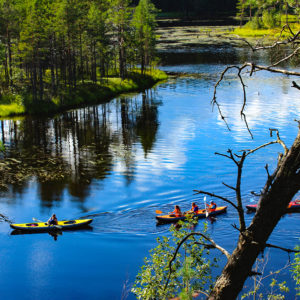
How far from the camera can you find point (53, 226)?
2488 cm

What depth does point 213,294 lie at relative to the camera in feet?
19.0

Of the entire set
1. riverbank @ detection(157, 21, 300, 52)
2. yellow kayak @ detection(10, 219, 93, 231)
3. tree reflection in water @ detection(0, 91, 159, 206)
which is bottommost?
yellow kayak @ detection(10, 219, 93, 231)

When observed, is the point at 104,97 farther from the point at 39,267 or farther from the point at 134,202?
the point at 39,267

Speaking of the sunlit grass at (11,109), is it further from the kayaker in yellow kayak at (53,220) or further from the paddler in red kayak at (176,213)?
the paddler in red kayak at (176,213)

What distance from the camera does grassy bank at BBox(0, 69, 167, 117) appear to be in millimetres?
53216

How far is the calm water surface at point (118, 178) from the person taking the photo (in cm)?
2182

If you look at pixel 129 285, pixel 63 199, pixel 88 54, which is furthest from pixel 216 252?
pixel 88 54

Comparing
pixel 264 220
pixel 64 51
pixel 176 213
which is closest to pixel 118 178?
pixel 176 213

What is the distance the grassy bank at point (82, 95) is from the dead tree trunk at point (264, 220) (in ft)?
163

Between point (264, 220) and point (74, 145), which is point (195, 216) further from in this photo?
point (264, 220)

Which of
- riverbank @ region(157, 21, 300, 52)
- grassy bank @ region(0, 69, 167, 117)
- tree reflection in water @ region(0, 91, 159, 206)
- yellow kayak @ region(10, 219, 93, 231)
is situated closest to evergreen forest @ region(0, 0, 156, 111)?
grassy bank @ region(0, 69, 167, 117)

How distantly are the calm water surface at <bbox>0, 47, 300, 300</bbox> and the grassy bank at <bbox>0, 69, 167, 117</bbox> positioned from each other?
116 inches

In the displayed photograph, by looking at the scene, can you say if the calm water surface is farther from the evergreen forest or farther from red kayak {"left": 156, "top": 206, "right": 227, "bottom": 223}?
the evergreen forest

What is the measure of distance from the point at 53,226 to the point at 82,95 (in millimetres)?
38291
